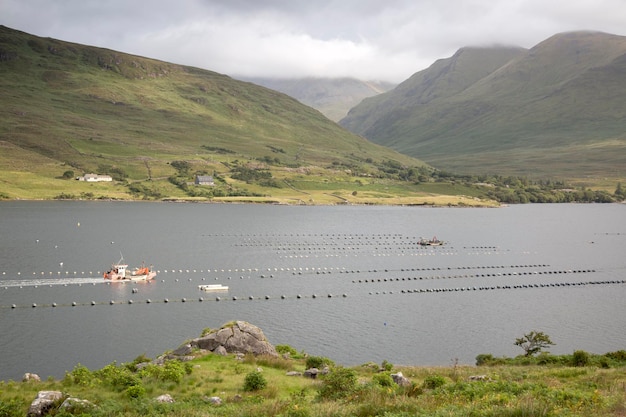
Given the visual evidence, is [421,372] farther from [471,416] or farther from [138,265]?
[138,265]

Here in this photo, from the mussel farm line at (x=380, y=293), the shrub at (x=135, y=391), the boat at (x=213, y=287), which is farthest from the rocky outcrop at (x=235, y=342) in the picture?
the boat at (x=213, y=287)

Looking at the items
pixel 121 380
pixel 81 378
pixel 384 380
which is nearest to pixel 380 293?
pixel 384 380

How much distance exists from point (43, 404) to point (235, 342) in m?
23.4

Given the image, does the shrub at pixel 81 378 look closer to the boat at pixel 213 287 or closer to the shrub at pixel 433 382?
the shrub at pixel 433 382

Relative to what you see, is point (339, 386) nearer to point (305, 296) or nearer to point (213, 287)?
point (305, 296)

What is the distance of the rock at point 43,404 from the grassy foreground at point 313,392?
0.62 m

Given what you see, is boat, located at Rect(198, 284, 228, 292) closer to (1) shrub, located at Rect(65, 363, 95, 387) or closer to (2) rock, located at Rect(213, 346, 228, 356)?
(2) rock, located at Rect(213, 346, 228, 356)

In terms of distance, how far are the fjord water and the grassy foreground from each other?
89.3ft

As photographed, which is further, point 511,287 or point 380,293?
point 511,287

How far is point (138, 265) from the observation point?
13112cm

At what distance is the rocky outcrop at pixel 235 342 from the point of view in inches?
2030

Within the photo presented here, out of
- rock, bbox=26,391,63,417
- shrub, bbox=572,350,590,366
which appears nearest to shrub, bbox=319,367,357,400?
rock, bbox=26,391,63,417

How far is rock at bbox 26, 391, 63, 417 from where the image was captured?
96.6 feet

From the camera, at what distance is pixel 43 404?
98.1 ft
